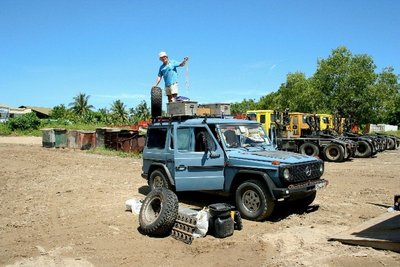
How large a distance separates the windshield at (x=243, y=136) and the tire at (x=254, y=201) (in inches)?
37.7

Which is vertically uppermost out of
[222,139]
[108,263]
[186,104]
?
[186,104]

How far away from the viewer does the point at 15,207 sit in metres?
8.67

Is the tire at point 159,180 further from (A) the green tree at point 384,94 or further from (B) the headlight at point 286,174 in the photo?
(A) the green tree at point 384,94

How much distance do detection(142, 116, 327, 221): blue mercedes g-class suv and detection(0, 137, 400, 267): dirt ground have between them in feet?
1.89

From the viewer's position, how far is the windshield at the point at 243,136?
7891 mm

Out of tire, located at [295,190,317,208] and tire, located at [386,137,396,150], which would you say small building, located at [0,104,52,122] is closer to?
tire, located at [386,137,396,150]

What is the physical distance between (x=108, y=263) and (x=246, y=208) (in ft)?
9.57

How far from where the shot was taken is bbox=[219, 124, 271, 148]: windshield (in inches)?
311

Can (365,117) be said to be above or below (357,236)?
above

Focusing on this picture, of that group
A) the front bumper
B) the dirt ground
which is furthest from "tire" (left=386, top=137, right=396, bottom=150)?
the front bumper

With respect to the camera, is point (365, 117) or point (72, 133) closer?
point (72, 133)

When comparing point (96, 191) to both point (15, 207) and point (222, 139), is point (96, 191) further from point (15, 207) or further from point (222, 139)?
point (222, 139)

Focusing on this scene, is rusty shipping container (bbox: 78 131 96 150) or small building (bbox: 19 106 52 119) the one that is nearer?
rusty shipping container (bbox: 78 131 96 150)

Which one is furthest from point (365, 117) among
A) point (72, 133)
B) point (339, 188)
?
point (339, 188)
